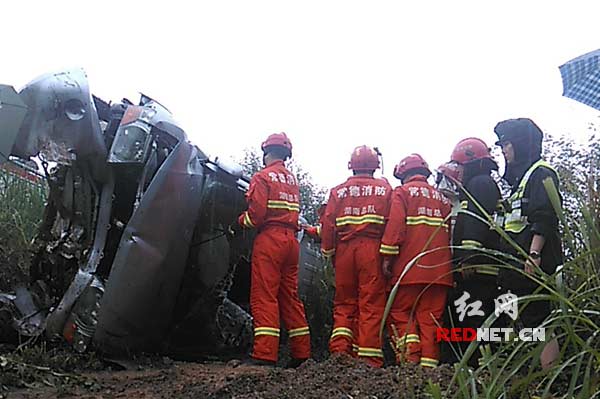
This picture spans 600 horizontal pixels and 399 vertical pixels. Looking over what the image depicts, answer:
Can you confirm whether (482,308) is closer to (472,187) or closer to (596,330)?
(472,187)

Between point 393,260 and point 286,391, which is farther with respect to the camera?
point 393,260

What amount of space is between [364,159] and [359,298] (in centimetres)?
113

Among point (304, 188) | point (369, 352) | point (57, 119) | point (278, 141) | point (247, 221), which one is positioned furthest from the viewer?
point (304, 188)

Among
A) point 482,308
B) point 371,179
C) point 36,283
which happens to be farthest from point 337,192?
point 36,283

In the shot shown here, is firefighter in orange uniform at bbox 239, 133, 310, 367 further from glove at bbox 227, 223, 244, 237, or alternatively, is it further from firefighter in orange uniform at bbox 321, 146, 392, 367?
firefighter in orange uniform at bbox 321, 146, 392, 367

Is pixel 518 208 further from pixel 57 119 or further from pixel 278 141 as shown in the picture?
pixel 57 119

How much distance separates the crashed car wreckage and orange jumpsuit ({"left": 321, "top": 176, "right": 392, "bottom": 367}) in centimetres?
81

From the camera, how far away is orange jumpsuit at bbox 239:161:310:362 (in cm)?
527

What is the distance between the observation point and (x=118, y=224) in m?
5.20

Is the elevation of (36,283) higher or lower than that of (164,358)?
higher

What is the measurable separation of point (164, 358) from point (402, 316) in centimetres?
179

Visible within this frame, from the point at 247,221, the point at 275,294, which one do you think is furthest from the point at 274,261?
the point at 247,221

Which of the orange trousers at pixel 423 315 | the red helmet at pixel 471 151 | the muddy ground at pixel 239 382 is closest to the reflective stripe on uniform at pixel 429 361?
the orange trousers at pixel 423 315

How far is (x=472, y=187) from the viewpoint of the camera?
4.73m
